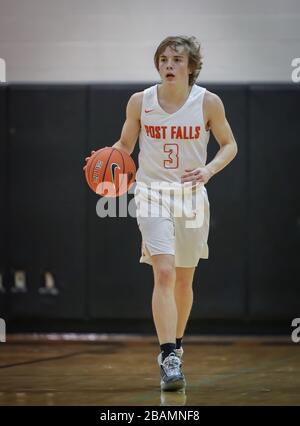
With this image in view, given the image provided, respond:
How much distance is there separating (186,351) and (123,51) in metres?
2.56

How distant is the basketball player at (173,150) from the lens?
5.23 metres

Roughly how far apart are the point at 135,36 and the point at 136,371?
3.23 metres

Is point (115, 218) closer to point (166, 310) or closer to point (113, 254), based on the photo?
point (113, 254)

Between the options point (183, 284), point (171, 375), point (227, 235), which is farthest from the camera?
point (227, 235)

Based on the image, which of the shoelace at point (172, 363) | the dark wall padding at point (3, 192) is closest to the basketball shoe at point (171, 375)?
the shoelace at point (172, 363)

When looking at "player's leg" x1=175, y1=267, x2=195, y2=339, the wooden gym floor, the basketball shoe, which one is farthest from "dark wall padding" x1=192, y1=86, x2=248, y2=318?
the basketball shoe

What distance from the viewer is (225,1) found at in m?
8.10

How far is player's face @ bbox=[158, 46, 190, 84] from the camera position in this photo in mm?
5352

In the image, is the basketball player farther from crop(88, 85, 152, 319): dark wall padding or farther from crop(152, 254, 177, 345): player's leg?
crop(88, 85, 152, 319): dark wall padding

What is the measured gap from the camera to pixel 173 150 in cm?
540

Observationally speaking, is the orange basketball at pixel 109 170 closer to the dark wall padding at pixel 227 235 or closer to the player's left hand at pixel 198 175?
the player's left hand at pixel 198 175

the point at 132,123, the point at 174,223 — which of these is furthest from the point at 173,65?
the point at 174,223
